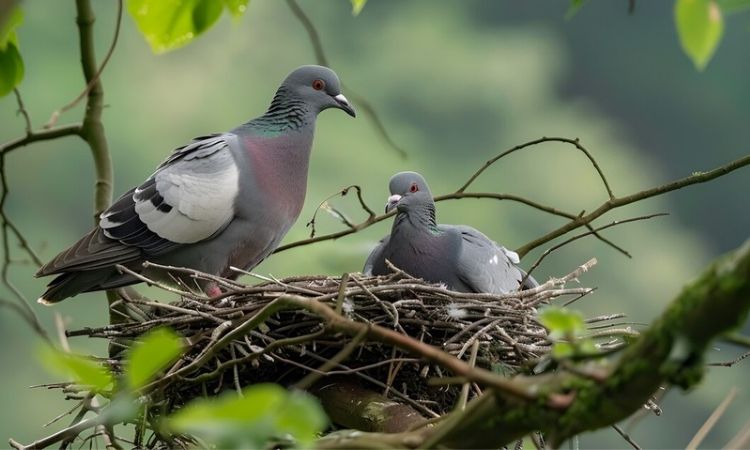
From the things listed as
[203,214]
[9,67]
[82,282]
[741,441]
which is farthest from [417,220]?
[741,441]

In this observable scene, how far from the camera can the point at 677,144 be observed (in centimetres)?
2362

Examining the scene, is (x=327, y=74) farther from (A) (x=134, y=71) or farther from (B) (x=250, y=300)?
(A) (x=134, y=71)

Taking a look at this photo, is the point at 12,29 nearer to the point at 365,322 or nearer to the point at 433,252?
the point at 365,322

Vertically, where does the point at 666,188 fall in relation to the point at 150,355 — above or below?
above

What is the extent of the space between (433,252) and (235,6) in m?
1.88

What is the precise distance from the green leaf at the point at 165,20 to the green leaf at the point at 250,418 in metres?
0.93

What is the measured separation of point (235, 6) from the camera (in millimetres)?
1708

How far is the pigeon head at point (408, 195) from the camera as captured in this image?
3.58 m

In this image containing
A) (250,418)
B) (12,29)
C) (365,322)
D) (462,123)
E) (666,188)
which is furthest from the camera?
(462,123)

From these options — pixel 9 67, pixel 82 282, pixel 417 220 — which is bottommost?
pixel 82 282

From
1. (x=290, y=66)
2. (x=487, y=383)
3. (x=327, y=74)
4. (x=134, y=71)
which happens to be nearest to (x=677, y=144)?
(x=290, y=66)

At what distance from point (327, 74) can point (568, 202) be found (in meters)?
14.6

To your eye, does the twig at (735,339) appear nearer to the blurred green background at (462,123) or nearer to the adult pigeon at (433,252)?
the adult pigeon at (433,252)

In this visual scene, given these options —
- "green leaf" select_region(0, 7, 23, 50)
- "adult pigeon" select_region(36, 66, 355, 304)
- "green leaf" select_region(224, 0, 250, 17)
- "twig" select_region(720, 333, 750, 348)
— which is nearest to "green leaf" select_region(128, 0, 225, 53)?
"green leaf" select_region(224, 0, 250, 17)
